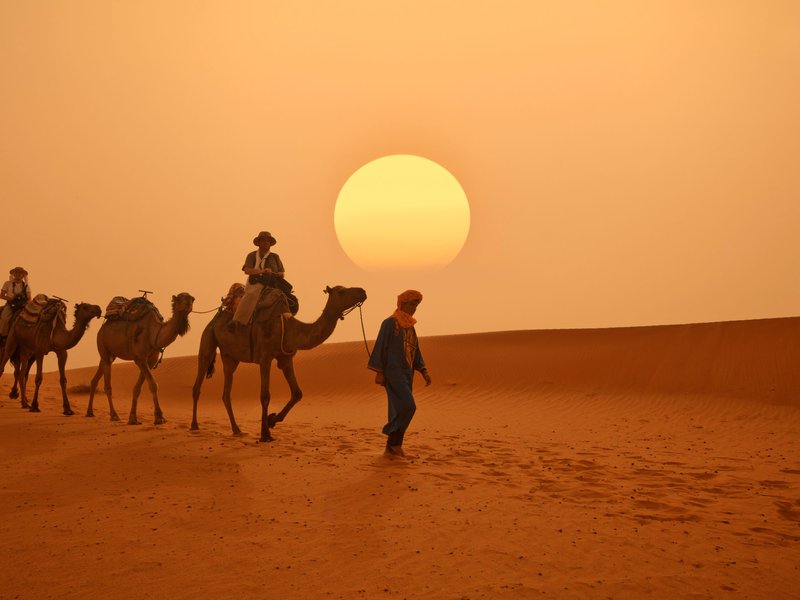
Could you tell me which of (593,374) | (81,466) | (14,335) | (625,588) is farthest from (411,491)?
(593,374)

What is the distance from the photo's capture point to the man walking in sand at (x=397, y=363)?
10.6 meters

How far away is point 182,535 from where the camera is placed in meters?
6.81

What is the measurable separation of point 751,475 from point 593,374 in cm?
1517

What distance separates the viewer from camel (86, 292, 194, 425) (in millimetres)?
13414

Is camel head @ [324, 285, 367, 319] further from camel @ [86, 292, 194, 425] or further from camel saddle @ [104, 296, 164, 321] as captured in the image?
camel saddle @ [104, 296, 164, 321]

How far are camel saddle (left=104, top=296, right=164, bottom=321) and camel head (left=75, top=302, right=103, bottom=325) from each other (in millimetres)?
756

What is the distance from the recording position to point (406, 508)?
25.8 feet

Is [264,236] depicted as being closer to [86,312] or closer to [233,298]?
[233,298]

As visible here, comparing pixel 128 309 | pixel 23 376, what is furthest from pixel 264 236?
pixel 23 376

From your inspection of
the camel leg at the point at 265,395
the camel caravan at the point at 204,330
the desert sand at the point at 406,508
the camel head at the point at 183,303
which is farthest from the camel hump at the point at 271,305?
the desert sand at the point at 406,508

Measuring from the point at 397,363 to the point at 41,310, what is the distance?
348 inches

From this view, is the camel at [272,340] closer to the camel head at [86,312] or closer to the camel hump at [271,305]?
the camel hump at [271,305]

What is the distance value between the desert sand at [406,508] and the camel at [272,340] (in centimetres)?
84

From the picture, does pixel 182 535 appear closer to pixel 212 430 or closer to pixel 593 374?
pixel 212 430
